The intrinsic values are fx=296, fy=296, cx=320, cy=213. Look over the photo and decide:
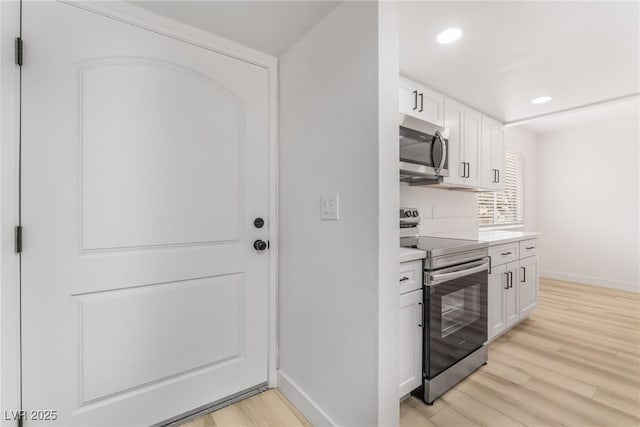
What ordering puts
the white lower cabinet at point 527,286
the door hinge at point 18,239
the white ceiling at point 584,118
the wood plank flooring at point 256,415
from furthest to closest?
1. the white ceiling at point 584,118
2. the white lower cabinet at point 527,286
3. the wood plank flooring at point 256,415
4. the door hinge at point 18,239

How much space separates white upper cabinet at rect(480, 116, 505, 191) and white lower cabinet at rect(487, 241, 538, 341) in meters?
0.84

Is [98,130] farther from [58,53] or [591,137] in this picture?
[591,137]

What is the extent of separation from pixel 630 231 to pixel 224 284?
5243mm

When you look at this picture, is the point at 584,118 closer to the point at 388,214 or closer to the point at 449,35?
the point at 449,35

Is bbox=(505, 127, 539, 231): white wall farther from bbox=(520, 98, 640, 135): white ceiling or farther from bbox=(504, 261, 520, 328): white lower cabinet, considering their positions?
bbox=(504, 261, 520, 328): white lower cabinet

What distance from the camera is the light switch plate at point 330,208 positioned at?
1.45 meters

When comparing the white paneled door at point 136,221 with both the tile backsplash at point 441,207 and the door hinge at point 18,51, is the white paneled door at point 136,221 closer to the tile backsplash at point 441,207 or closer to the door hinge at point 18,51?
the door hinge at point 18,51

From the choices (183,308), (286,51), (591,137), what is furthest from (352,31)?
(591,137)

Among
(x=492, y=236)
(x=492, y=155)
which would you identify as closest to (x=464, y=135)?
(x=492, y=155)

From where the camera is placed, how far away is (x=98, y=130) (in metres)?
1.37

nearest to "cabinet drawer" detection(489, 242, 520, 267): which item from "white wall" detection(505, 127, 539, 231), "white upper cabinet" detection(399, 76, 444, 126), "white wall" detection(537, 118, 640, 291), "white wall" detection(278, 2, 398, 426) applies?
"white upper cabinet" detection(399, 76, 444, 126)

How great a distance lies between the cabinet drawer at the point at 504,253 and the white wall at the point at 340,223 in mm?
1508

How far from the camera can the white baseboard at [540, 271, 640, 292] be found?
13.0 feet

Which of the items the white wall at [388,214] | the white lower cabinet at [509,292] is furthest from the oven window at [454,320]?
the white wall at [388,214]
